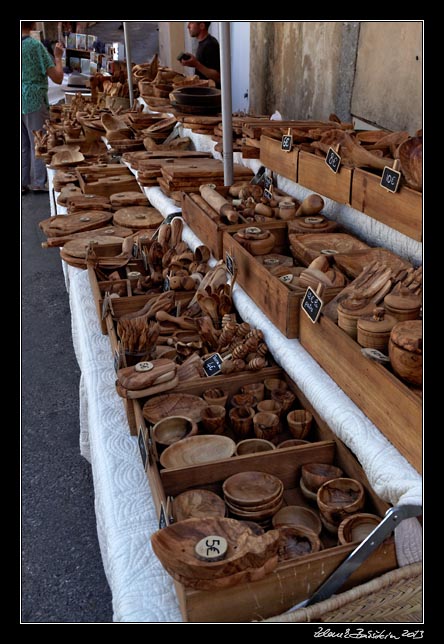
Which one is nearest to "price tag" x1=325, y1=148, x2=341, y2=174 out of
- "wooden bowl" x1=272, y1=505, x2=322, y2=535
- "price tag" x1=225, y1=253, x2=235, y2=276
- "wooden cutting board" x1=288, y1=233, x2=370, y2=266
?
"wooden cutting board" x1=288, y1=233, x2=370, y2=266

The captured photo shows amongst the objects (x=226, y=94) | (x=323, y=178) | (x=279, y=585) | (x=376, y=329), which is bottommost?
(x=279, y=585)

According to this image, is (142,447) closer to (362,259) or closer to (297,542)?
(297,542)

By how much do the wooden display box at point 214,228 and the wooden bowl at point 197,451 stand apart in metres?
0.86

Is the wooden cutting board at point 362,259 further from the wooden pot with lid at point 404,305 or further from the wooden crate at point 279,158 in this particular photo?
the wooden crate at point 279,158

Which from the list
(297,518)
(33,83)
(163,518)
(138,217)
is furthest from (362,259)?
(33,83)

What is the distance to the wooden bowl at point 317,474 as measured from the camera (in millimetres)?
1150

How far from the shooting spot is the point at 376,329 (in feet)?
3.73

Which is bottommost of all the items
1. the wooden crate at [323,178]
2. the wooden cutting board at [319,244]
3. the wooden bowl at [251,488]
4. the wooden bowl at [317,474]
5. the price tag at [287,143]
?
the wooden bowl at [317,474]

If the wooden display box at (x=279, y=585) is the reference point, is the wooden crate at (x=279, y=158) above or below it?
above

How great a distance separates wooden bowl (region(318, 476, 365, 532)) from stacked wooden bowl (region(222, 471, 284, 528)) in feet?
0.28

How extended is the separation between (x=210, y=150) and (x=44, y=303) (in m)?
1.55

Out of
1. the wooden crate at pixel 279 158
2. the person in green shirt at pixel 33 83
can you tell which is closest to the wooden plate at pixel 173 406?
the wooden crate at pixel 279 158

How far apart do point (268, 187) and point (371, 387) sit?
4.46 feet

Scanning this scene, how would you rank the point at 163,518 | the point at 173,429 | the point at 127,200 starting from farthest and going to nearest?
the point at 127,200 < the point at 173,429 < the point at 163,518
